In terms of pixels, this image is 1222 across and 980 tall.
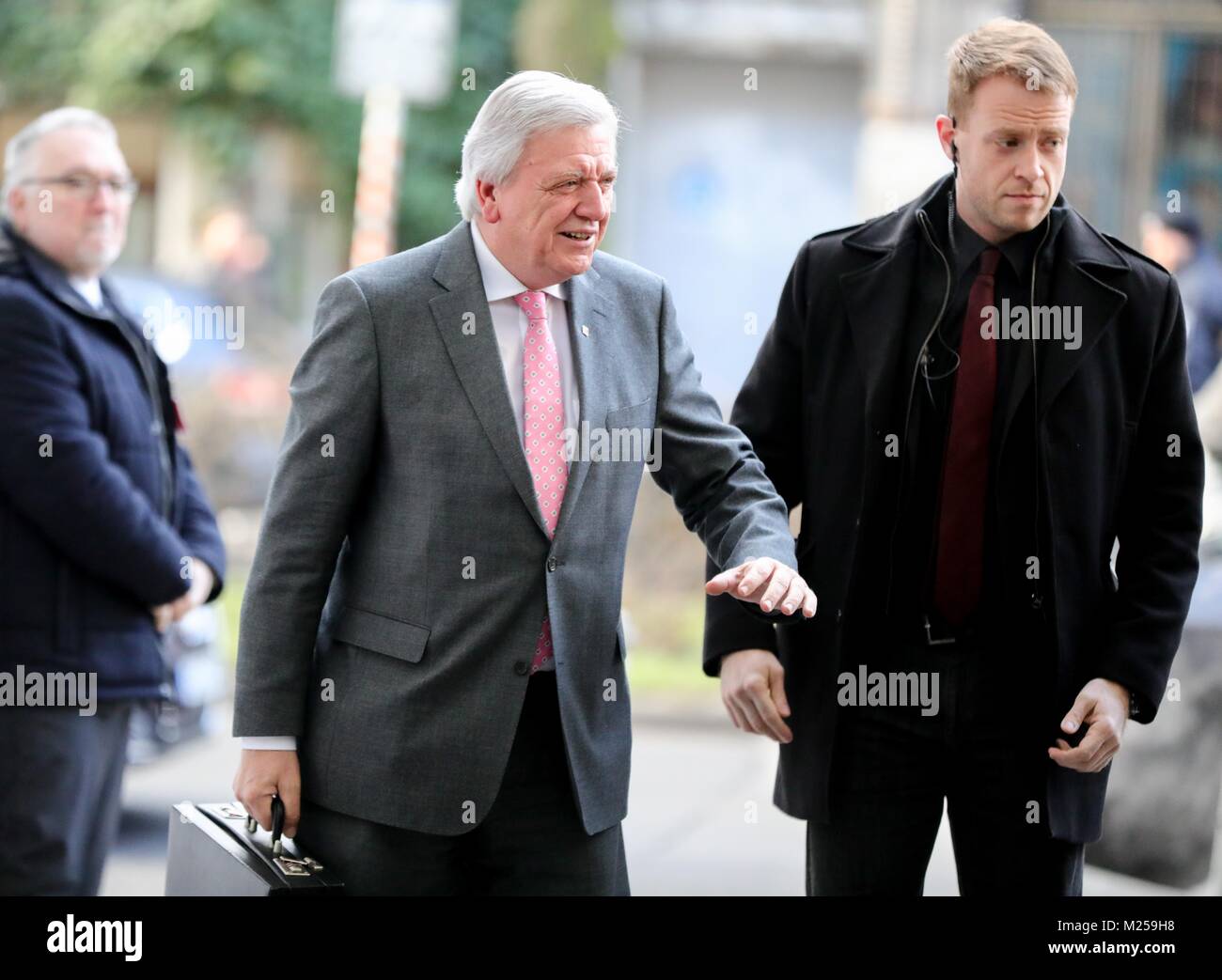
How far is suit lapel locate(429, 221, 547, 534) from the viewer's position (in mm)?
2479

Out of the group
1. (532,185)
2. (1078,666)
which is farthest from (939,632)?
(532,185)

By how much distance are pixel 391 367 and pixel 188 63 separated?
9268 millimetres

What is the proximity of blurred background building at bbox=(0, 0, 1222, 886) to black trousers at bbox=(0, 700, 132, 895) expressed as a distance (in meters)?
5.67

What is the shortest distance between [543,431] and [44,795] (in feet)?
4.86

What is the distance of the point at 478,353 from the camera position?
2.51 m

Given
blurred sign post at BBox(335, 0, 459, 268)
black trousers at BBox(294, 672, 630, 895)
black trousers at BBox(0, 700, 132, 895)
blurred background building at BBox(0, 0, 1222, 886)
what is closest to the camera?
black trousers at BBox(294, 672, 630, 895)

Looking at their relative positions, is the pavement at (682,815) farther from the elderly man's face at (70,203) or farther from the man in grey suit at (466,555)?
the elderly man's face at (70,203)

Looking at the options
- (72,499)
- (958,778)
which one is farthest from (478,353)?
(72,499)

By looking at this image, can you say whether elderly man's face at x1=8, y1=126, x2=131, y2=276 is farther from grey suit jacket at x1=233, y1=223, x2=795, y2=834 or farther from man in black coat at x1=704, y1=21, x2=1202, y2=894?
man in black coat at x1=704, y1=21, x2=1202, y2=894

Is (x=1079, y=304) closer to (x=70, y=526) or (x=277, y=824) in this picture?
(x=277, y=824)

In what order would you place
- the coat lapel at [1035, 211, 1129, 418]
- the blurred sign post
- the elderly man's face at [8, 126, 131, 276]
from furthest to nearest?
the blurred sign post < the elderly man's face at [8, 126, 131, 276] < the coat lapel at [1035, 211, 1129, 418]

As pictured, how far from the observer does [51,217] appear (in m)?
3.51

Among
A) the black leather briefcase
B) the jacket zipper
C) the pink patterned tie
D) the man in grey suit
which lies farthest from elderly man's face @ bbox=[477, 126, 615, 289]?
the black leather briefcase

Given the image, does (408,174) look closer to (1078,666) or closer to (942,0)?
(942,0)
